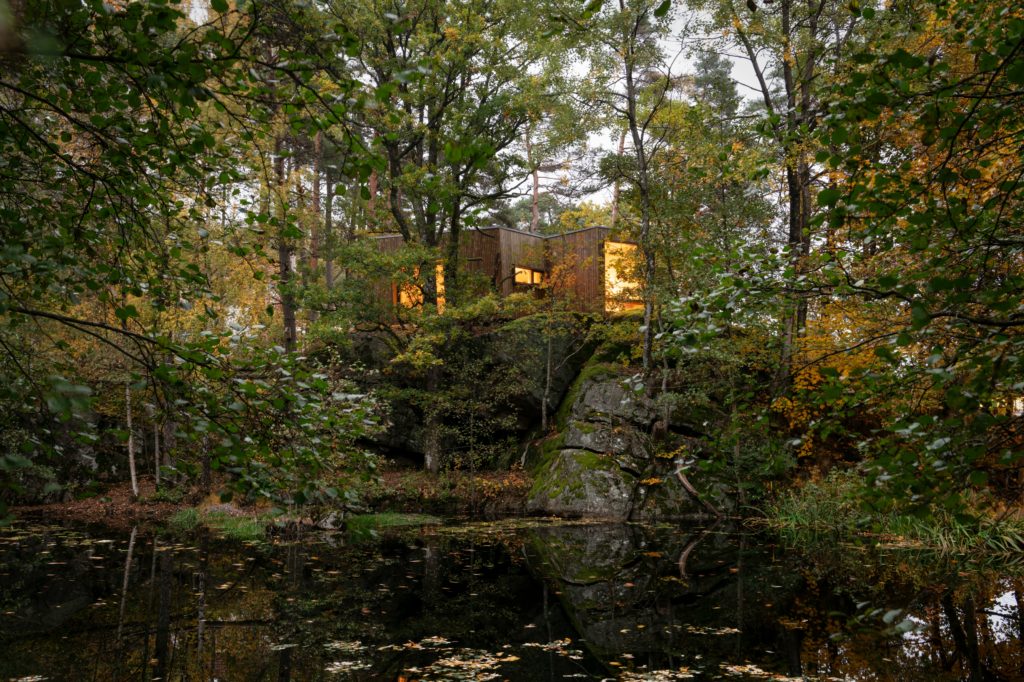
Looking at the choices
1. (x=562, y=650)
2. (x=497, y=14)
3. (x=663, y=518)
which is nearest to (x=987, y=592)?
(x=562, y=650)

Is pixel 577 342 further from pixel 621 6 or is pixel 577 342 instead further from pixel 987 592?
pixel 987 592

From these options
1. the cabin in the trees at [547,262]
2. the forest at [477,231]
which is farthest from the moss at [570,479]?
the cabin in the trees at [547,262]

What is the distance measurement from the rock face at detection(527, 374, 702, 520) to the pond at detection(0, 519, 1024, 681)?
395cm

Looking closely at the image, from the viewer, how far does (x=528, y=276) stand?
24.8 m

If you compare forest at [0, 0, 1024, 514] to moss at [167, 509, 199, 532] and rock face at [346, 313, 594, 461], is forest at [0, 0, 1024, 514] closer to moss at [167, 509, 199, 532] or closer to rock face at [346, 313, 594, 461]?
rock face at [346, 313, 594, 461]

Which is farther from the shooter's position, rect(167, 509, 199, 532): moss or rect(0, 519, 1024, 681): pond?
rect(167, 509, 199, 532): moss

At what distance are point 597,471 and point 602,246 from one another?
8416 millimetres

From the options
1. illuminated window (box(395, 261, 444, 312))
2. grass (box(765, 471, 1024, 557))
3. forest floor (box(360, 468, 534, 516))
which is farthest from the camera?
illuminated window (box(395, 261, 444, 312))

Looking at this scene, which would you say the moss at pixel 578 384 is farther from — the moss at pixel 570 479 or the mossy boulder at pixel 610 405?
the moss at pixel 570 479

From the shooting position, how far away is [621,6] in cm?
1769

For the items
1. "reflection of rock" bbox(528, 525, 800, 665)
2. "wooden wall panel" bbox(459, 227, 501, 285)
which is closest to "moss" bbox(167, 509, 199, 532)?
"reflection of rock" bbox(528, 525, 800, 665)

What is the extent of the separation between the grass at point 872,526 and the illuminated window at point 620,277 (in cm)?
644

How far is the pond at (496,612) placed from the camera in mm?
5965

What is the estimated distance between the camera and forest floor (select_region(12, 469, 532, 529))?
57.7 ft
